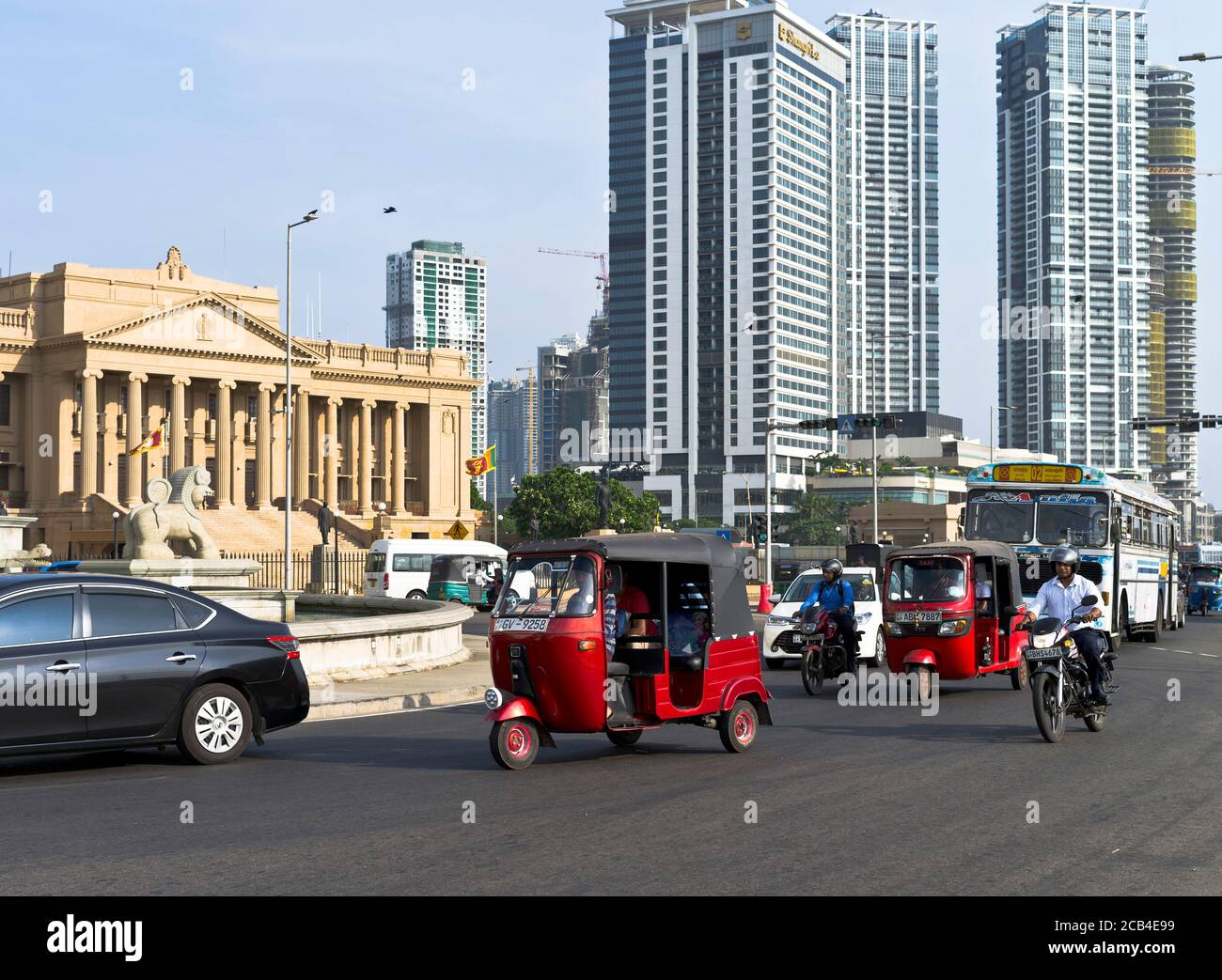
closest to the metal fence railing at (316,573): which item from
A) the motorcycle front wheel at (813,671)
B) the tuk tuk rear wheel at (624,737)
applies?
the motorcycle front wheel at (813,671)

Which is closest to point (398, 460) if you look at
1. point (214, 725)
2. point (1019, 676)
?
point (1019, 676)

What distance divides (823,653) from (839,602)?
756mm

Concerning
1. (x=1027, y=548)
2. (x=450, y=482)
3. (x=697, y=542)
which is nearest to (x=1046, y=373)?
(x=450, y=482)

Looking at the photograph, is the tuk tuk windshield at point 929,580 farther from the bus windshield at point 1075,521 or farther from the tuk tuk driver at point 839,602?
the bus windshield at point 1075,521

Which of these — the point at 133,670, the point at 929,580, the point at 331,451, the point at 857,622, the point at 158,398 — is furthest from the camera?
the point at 331,451

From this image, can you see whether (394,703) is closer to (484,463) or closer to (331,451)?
(484,463)

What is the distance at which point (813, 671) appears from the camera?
790 inches

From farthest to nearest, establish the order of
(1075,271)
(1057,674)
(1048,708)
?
(1075,271) < (1057,674) < (1048,708)

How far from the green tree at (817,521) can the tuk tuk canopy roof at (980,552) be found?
4791 inches

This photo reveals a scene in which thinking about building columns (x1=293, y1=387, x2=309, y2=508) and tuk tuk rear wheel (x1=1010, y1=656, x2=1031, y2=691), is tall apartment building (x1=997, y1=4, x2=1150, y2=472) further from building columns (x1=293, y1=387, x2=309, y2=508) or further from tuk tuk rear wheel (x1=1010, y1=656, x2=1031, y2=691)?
tuk tuk rear wheel (x1=1010, y1=656, x2=1031, y2=691)

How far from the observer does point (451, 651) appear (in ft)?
78.8

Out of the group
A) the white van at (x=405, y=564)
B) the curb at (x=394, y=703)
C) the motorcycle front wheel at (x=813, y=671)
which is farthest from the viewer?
the white van at (x=405, y=564)

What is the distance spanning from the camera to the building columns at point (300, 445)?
95.2 meters
